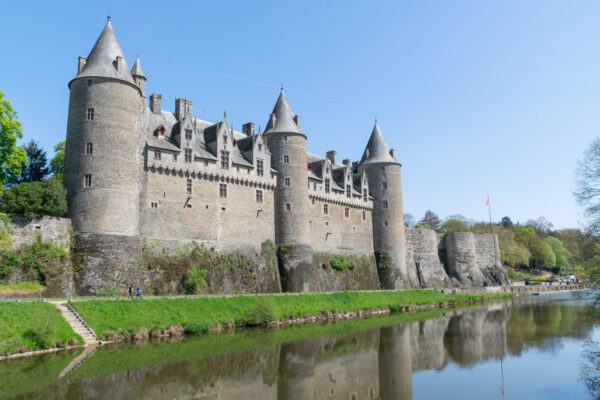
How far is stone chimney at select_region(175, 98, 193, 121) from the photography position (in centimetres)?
3728

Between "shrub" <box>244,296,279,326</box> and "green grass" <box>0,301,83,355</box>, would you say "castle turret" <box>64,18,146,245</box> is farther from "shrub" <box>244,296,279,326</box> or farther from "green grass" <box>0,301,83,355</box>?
"shrub" <box>244,296,279,326</box>

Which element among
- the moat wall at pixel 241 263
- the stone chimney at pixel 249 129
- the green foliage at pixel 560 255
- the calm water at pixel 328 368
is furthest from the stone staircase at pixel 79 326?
the green foliage at pixel 560 255

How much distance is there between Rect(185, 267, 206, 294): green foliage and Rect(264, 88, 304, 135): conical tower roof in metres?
14.8

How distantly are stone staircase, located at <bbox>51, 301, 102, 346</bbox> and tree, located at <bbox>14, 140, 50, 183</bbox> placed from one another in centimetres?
1999

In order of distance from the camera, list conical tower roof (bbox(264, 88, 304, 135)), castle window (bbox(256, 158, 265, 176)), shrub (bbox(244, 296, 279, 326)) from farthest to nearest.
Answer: conical tower roof (bbox(264, 88, 304, 135))
castle window (bbox(256, 158, 265, 176))
shrub (bbox(244, 296, 279, 326))

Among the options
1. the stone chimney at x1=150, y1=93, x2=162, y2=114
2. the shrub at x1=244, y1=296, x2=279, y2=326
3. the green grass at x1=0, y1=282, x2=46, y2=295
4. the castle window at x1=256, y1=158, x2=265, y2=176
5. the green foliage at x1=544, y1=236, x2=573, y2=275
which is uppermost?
the stone chimney at x1=150, y1=93, x2=162, y2=114

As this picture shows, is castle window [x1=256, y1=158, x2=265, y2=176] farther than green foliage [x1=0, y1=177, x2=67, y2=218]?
Yes

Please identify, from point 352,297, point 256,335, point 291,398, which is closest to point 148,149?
point 256,335

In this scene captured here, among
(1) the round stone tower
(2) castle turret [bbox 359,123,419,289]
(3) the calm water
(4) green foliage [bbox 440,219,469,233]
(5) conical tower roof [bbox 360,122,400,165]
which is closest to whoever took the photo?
(3) the calm water

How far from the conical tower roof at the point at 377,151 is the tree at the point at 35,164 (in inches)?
1171

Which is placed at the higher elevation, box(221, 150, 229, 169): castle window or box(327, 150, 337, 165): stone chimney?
box(327, 150, 337, 165): stone chimney

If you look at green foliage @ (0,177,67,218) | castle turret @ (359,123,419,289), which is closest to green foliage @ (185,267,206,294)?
green foliage @ (0,177,67,218)

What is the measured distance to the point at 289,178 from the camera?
131 feet

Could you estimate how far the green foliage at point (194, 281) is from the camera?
3052cm
